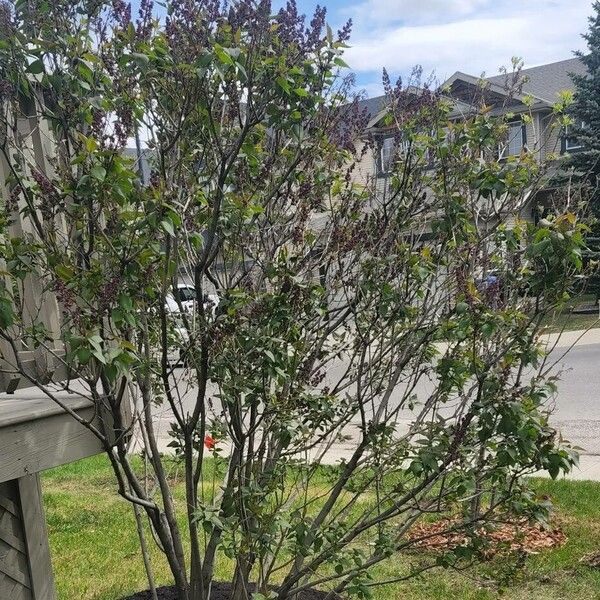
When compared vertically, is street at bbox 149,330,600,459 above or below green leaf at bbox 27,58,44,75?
below

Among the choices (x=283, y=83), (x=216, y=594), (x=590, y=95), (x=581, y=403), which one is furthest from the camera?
(x=590, y=95)

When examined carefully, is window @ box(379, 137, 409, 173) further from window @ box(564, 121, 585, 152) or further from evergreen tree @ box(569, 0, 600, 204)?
evergreen tree @ box(569, 0, 600, 204)

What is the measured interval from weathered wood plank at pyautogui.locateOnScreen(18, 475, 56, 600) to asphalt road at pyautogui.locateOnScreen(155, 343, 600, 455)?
2490 millimetres

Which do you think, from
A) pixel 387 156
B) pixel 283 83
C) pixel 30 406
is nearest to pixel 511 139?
pixel 387 156

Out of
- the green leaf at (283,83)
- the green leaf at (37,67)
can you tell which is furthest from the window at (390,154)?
the green leaf at (37,67)

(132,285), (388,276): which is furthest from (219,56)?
(388,276)

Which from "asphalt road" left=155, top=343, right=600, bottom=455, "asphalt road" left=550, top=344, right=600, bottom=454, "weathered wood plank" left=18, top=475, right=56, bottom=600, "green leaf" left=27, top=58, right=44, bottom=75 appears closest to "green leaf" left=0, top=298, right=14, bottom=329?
"green leaf" left=27, top=58, right=44, bottom=75

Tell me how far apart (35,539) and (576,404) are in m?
7.91

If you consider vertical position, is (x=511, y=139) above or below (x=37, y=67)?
below

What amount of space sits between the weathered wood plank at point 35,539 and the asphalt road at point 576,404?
249 centimetres

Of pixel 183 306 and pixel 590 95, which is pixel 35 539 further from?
pixel 590 95

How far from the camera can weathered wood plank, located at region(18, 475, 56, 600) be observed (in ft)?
11.5

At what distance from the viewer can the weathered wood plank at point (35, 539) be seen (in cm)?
350

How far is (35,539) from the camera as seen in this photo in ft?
11.6
